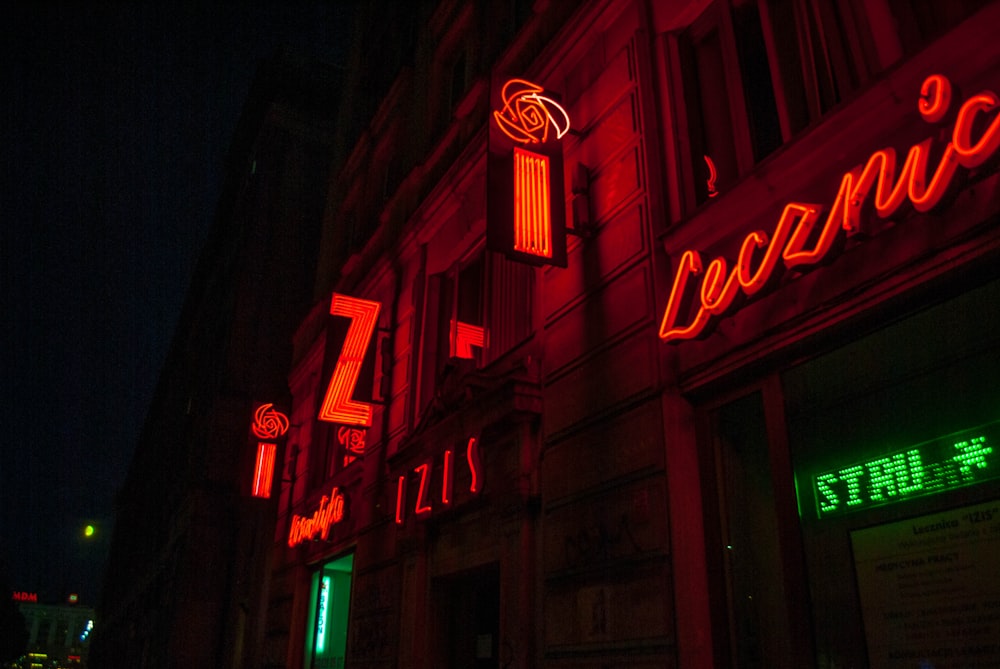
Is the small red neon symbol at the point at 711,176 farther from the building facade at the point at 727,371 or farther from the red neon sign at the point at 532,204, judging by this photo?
the red neon sign at the point at 532,204

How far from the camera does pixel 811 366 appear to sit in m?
6.05

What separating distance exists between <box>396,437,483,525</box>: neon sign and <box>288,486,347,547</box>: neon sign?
2891 millimetres

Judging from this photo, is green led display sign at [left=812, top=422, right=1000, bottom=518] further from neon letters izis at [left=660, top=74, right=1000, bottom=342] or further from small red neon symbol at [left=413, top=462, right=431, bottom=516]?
small red neon symbol at [left=413, top=462, right=431, bottom=516]

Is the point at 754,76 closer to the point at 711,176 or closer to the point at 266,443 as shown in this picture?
the point at 711,176

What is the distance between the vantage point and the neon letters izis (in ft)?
14.7

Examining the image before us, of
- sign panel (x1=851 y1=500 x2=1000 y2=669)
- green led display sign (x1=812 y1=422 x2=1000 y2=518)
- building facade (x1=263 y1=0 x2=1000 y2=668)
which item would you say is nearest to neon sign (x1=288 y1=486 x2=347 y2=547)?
building facade (x1=263 y1=0 x2=1000 y2=668)

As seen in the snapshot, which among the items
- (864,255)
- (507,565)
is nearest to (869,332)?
(864,255)

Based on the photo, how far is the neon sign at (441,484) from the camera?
9211 mm

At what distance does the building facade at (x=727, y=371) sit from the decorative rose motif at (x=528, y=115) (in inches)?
7.5

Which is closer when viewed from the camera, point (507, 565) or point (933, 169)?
point (933, 169)

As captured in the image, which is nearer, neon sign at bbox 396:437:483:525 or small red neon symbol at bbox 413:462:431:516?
neon sign at bbox 396:437:483:525

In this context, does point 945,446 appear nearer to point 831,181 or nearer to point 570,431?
point 831,181

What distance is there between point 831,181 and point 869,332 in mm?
1207

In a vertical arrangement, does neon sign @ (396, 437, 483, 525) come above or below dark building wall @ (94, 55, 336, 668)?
below
